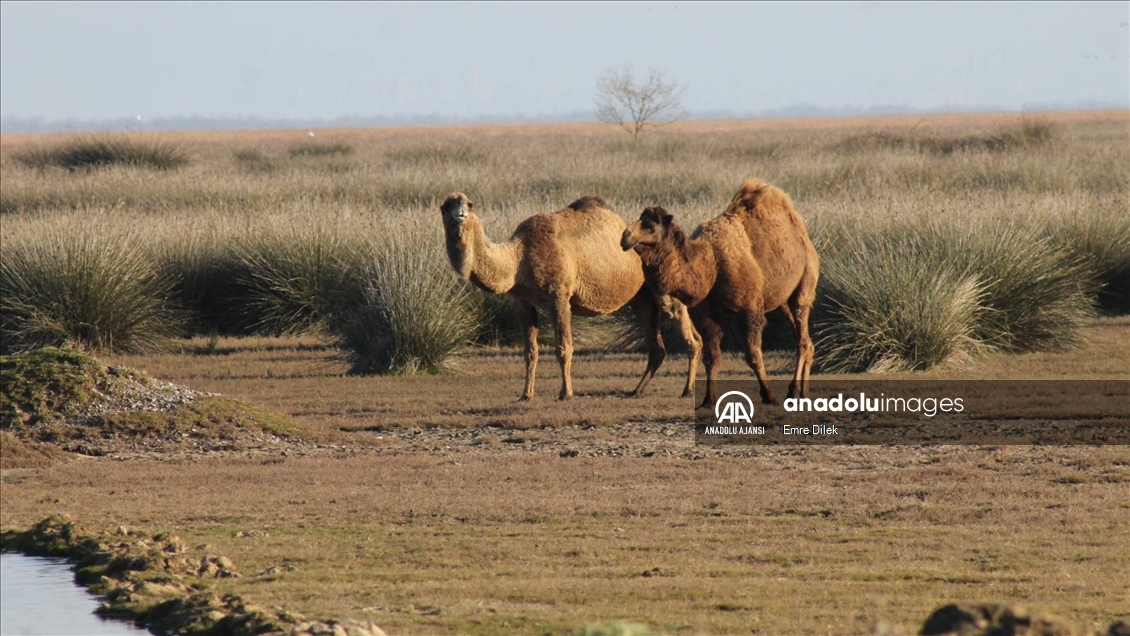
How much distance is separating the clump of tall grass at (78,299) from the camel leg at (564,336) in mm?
7558

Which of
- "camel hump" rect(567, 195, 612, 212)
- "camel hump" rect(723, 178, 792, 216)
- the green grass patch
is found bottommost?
the green grass patch

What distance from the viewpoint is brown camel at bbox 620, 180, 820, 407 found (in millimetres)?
11766

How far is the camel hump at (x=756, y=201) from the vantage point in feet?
41.3

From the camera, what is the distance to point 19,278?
19.0 meters

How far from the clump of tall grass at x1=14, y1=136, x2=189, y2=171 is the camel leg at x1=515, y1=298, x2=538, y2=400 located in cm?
2965

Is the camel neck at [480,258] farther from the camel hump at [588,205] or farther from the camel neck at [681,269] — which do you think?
the camel neck at [681,269]

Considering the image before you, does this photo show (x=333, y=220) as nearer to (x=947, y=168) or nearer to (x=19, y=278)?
(x=19, y=278)

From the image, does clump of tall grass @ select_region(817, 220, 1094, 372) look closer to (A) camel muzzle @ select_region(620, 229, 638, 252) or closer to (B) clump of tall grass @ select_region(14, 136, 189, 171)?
(A) camel muzzle @ select_region(620, 229, 638, 252)

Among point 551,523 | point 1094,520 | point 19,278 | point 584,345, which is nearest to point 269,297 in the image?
point 19,278

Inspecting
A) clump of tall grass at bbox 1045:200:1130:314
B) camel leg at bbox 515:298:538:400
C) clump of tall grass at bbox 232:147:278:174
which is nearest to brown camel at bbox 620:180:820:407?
camel leg at bbox 515:298:538:400

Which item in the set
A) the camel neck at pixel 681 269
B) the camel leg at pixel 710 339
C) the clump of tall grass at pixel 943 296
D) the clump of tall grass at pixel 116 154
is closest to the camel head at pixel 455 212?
the camel neck at pixel 681 269

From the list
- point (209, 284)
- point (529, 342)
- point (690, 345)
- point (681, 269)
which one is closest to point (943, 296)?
point (690, 345)

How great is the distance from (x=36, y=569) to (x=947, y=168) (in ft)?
99.3

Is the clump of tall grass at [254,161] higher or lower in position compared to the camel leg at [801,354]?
higher
